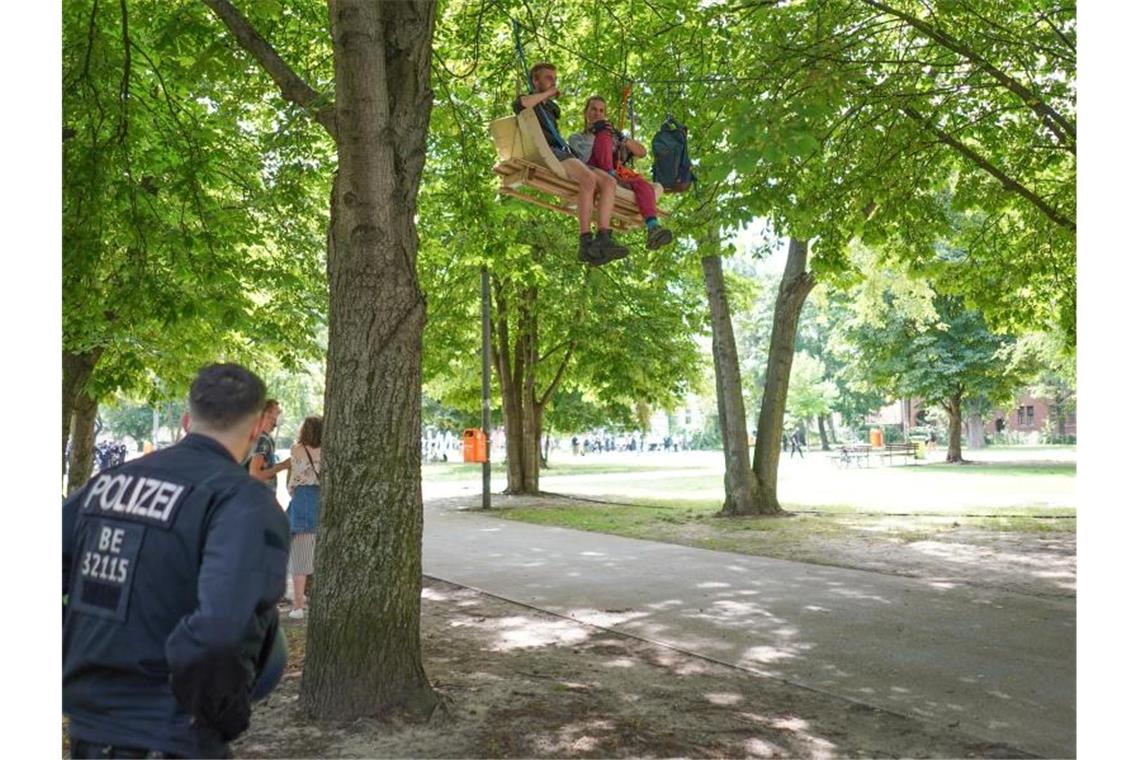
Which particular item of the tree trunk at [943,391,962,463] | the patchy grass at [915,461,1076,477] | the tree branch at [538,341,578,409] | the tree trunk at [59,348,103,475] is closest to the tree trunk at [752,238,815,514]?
the tree branch at [538,341,578,409]

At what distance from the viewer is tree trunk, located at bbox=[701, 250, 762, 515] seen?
18.3 metres

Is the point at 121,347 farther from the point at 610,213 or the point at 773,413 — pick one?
the point at 773,413

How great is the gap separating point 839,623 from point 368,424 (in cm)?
474

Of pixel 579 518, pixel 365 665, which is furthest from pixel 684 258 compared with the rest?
pixel 365 665

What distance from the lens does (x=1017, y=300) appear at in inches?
669

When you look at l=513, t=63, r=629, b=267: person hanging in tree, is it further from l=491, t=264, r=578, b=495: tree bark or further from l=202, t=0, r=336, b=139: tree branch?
l=491, t=264, r=578, b=495: tree bark

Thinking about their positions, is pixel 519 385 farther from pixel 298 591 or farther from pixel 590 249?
pixel 590 249

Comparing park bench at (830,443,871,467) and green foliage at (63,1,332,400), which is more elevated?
green foliage at (63,1,332,400)

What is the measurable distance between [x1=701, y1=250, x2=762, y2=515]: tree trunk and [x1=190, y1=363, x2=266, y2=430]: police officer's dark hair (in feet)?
51.0

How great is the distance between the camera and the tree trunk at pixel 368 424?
569 cm

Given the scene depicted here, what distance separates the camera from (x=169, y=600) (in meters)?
2.83

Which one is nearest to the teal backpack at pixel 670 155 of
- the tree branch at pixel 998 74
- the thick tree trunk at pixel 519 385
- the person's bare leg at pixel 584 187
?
the person's bare leg at pixel 584 187

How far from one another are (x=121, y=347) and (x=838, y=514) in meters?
13.0

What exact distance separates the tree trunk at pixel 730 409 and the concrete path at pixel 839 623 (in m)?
5.11
